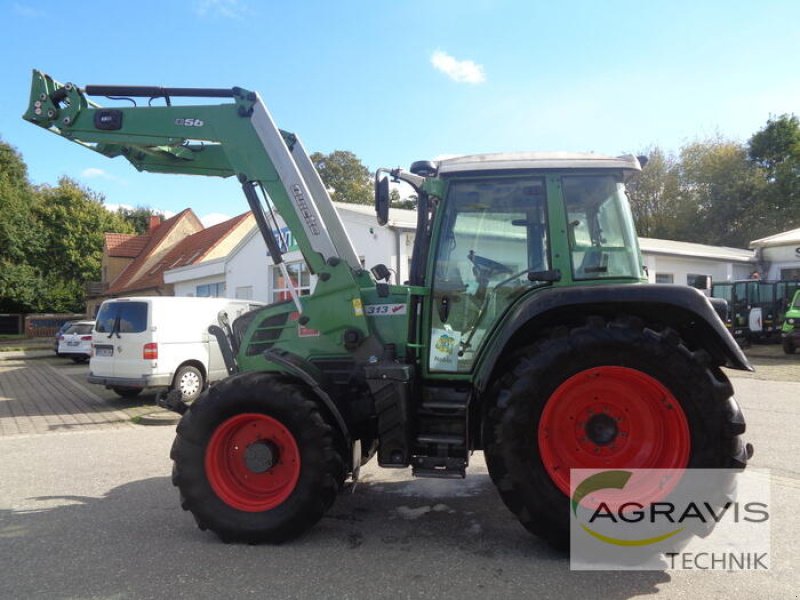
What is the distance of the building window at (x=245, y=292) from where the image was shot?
1977 centimetres

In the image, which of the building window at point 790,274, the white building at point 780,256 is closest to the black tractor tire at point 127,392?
the white building at point 780,256

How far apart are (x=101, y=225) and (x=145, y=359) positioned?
41.2 metres

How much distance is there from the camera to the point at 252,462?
3895mm

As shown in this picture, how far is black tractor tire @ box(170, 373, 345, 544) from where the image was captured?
12.5ft

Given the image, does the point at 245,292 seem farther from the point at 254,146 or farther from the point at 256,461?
the point at 256,461

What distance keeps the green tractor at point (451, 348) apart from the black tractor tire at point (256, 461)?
1cm

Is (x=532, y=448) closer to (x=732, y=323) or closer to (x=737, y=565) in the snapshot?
(x=737, y=565)

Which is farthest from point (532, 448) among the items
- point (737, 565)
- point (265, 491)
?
point (265, 491)

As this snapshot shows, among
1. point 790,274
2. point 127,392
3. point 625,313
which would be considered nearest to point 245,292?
point 127,392

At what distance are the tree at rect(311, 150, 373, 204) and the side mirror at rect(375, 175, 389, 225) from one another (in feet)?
131

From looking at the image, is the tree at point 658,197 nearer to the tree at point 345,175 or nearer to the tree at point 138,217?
Answer: the tree at point 345,175

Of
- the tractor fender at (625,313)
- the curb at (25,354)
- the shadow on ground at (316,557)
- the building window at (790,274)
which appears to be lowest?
the curb at (25,354)

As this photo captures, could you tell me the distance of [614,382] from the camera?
3.57 metres

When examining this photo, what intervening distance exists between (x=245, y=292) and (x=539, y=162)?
1737 centimetres
